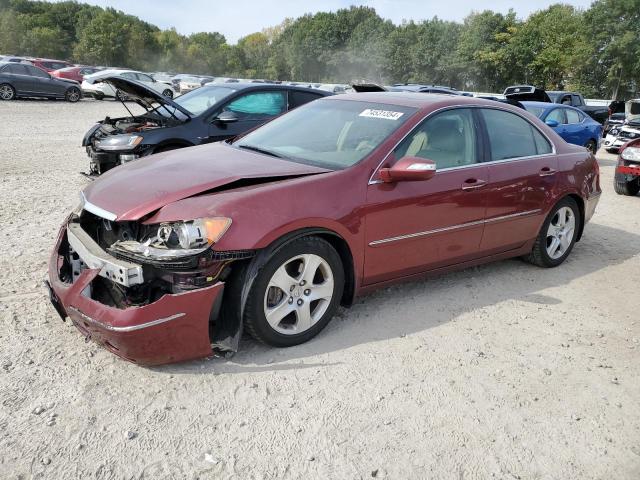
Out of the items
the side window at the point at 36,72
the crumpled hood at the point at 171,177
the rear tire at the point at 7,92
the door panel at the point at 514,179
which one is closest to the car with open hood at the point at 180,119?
the crumpled hood at the point at 171,177

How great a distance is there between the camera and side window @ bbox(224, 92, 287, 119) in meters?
7.85

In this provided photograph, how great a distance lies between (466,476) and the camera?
250cm

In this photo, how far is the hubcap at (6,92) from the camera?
21391 mm

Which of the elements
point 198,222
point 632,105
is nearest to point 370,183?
point 198,222

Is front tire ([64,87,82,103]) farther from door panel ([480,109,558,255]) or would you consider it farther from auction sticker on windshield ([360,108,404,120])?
door panel ([480,109,558,255])

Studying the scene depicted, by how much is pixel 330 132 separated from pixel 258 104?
4.11m

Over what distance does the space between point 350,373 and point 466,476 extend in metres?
0.94

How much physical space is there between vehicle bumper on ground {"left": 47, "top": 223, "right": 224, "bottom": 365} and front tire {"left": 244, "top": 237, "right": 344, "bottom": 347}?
0.89 ft

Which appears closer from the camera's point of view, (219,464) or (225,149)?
(219,464)

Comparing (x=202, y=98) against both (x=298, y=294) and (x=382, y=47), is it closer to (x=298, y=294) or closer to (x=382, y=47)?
(x=298, y=294)

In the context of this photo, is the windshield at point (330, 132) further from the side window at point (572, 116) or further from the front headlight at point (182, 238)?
the side window at point (572, 116)

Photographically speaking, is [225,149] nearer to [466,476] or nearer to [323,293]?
[323,293]

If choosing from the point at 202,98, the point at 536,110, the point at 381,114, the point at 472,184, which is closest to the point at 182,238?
the point at 381,114

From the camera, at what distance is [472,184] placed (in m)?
4.29
